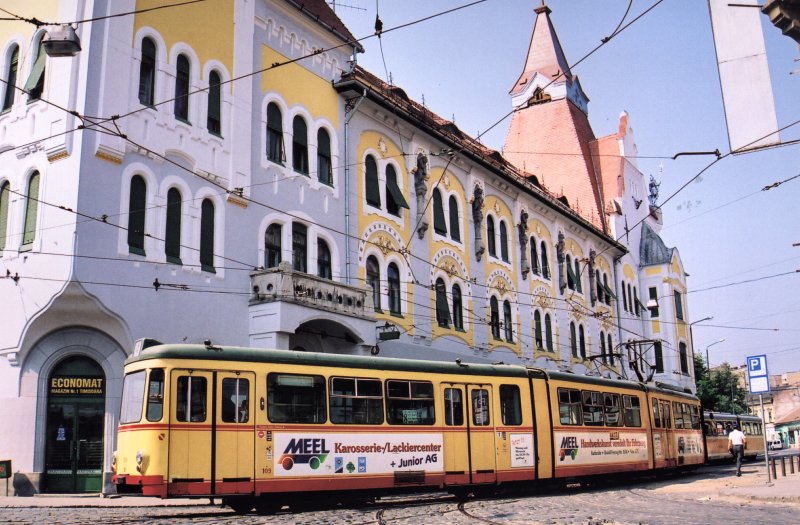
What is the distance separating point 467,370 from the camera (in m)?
18.5

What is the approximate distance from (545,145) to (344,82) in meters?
26.8

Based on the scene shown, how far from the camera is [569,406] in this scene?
70.9 feet

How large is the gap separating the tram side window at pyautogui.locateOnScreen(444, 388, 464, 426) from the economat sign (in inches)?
20.0

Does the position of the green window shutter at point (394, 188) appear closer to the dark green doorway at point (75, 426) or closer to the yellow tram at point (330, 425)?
the yellow tram at point (330, 425)

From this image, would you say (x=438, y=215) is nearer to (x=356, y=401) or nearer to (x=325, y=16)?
(x=325, y=16)

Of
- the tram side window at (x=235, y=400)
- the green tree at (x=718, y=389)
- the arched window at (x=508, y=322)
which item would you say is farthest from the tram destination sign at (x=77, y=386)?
the green tree at (x=718, y=389)

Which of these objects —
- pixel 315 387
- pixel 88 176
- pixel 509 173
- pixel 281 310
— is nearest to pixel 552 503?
pixel 315 387

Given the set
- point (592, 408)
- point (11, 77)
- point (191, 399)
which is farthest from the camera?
point (592, 408)

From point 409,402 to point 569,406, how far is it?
615cm

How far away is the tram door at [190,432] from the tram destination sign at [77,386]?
6.65 meters

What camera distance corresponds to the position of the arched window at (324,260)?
84.5ft

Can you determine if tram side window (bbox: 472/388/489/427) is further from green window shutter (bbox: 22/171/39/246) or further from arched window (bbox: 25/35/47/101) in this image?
arched window (bbox: 25/35/47/101)

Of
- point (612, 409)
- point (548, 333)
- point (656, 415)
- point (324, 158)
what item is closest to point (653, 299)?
point (548, 333)

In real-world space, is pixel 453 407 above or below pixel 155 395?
below
